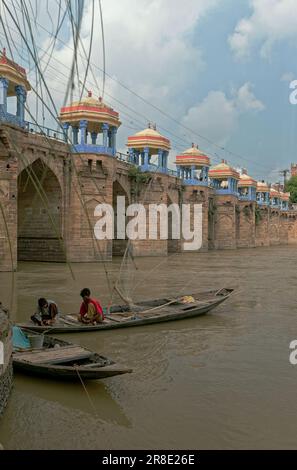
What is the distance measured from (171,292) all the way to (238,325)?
4152mm

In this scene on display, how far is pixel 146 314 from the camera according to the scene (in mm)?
7535

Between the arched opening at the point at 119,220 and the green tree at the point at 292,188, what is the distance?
38.6 m

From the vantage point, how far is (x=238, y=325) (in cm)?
757

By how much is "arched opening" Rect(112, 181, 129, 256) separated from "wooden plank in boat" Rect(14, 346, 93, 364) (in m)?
20.3

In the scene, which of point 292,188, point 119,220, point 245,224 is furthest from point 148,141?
point 292,188

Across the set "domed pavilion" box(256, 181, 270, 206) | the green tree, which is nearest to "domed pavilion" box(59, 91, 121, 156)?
"domed pavilion" box(256, 181, 270, 206)

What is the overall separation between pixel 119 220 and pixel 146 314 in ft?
61.0

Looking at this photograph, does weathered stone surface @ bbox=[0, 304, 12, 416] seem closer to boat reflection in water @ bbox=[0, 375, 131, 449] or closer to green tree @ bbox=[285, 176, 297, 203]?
boat reflection in water @ bbox=[0, 375, 131, 449]

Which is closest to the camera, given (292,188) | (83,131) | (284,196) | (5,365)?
(5,365)

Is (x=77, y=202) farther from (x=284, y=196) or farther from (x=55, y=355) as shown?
(x=284, y=196)

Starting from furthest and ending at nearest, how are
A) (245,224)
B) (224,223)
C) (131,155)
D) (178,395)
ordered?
(245,224) → (224,223) → (131,155) → (178,395)

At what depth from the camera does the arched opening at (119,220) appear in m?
25.0

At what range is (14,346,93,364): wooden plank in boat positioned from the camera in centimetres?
442
